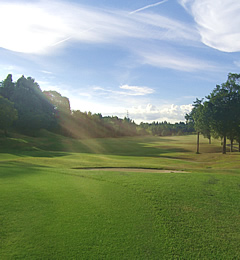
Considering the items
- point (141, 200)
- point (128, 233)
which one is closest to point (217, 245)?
point (128, 233)

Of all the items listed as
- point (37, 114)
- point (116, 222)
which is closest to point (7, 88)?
point (37, 114)

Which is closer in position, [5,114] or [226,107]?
[226,107]

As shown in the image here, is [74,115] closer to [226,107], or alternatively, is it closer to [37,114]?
[37,114]

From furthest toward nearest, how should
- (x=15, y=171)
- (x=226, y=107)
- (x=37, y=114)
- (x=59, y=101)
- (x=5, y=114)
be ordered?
(x=59, y=101) < (x=37, y=114) < (x=5, y=114) < (x=226, y=107) < (x=15, y=171)

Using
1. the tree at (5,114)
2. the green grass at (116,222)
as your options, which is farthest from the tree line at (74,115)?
Result: the green grass at (116,222)

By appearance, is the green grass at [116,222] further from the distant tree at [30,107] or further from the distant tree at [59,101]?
the distant tree at [59,101]

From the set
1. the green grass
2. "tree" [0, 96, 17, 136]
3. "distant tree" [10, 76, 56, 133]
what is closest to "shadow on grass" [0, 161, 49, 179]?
the green grass

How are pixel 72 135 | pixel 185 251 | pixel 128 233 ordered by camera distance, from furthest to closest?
pixel 72 135, pixel 128 233, pixel 185 251

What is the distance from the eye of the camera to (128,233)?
632 cm

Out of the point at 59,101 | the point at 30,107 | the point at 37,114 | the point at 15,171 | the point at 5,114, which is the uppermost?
the point at 59,101

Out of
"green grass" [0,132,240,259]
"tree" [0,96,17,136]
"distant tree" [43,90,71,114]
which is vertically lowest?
"green grass" [0,132,240,259]

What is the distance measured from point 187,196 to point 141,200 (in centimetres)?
228

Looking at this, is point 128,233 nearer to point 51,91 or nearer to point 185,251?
point 185,251

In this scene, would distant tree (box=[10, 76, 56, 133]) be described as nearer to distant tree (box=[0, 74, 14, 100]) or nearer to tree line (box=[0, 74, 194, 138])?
tree line (box=[0, 74, 194, 138])
